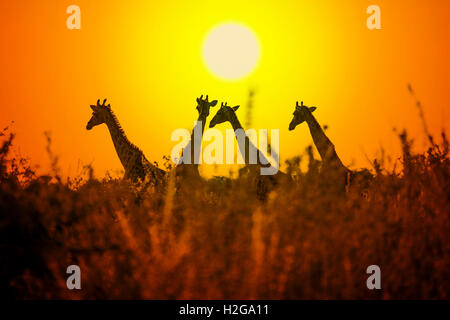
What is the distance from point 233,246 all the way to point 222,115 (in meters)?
7.29

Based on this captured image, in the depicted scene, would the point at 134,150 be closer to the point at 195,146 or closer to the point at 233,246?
the point at 195,146

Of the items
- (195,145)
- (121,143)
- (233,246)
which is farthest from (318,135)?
(233,246)

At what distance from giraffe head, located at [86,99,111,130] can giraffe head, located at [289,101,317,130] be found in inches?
158

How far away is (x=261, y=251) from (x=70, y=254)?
4.65 feet

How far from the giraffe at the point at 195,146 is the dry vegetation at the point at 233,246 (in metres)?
3.93

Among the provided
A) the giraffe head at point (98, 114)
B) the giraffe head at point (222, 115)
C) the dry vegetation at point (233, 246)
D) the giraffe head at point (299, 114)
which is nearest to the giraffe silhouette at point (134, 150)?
the giraffe head at point (98, 114)

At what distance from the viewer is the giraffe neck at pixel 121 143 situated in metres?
10.9

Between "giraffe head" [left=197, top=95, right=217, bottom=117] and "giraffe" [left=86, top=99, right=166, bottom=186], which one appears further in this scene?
"giraffe head" [left=197, top=95, right=217, bottom=117]

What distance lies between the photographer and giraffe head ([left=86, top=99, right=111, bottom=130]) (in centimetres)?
1225

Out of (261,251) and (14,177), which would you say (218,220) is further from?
(14,177)

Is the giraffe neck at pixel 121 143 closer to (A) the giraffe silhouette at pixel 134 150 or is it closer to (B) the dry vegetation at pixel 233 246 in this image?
(A) the giraffe silhouette at pixel 134 150

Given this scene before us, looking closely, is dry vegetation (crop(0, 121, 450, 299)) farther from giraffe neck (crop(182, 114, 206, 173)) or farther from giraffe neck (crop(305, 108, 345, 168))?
giraffe neck (crop(305, 108, 345, 168))

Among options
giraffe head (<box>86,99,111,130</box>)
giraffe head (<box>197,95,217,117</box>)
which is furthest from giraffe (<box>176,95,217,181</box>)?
giraffe head (<box>86,99,111,130</box>)
